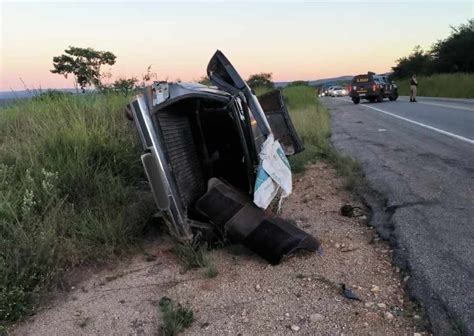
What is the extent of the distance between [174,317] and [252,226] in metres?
1.20

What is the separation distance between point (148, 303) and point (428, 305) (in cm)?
190

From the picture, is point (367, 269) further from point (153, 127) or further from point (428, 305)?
point (153, 127)

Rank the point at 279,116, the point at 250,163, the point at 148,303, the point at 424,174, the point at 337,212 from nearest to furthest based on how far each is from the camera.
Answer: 1. the point at 148,303
2. the point at 250,163
3. the point at 337,212
4. the point at 424,174
5. the point at 279,116

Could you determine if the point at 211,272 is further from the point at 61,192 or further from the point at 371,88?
the point at 371,88

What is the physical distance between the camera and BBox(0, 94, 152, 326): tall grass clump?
365 cm

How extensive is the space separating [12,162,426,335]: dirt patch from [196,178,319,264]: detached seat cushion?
0.12 metres

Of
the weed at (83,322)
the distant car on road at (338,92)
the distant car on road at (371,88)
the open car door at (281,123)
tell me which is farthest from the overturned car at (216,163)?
the distant car on road at (338,92)

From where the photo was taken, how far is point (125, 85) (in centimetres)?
827

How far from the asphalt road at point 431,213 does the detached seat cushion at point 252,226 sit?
0.85 metres

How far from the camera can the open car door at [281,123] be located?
7020 millimetres

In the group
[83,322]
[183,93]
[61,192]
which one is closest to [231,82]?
[183,93]

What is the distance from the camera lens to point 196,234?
415 centimetres

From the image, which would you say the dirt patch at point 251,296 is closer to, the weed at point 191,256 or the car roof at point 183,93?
the weed at point 191,256

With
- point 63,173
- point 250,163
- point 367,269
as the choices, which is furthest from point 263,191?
point 63,173
